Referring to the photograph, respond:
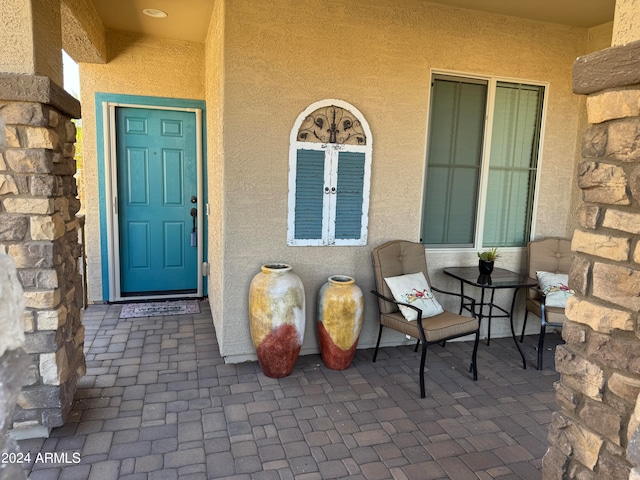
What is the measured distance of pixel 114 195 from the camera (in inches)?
173

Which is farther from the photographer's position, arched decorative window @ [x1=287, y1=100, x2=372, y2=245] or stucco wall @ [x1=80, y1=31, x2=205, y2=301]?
stucco wall @ [x1=80, y1=31, x2=205, y2=301]

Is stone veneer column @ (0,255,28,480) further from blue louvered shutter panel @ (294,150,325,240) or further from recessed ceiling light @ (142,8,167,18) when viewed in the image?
recessed ceiling light @ (142,8,167,18)

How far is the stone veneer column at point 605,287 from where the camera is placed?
1298 millimetres

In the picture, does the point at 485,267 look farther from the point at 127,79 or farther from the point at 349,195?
the point at 127,79

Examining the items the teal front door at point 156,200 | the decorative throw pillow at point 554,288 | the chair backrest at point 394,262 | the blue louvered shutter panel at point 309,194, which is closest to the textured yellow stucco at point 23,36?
the blue louvered shutter panel at point 309,194

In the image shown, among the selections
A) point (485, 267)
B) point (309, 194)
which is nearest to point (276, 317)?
point (309, 194)

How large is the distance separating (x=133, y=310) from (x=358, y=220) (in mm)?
2482

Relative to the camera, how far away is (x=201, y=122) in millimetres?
4539

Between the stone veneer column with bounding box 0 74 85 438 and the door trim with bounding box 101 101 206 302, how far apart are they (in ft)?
6.43

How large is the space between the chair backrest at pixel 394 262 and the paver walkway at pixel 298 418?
0.56 meters

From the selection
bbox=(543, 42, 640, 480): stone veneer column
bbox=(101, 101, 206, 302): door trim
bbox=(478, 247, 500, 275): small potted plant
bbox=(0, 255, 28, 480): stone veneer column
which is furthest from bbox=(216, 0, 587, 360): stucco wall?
bbox=(0, 255, 28, 480): stone veneer column

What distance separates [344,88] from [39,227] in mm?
2166

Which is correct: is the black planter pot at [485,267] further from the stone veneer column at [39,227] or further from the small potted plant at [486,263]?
the stone veneer column at [39,227]

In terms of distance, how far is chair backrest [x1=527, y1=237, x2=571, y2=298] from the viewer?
3.76 meters
